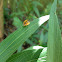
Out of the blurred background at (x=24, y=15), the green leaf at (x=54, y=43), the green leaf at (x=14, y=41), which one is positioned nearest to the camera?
the green leaf at (x=54, y=43)

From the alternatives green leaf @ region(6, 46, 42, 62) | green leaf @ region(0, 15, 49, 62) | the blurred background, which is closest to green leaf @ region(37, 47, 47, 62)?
green leaf @ region(6, 46, 42, 62)

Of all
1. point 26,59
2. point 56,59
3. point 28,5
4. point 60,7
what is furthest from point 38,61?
point 60,7

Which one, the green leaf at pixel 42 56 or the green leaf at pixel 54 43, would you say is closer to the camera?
A: the green leaf at pixel 54 43

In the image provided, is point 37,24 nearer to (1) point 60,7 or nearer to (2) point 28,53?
(2) point 28,53

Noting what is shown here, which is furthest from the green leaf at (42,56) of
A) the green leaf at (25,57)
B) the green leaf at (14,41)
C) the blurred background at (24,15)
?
the blurred background at (24,15)

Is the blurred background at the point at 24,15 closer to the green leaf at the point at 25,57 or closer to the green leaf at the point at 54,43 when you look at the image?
the green leaf at the point at 25,57

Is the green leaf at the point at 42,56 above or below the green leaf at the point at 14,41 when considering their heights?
below

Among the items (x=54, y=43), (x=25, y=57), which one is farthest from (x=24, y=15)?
(x=54, y=43)

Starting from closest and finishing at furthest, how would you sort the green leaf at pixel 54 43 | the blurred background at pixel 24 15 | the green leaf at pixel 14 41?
1. the green leaf at pixel 54 43
2. the green leaf at pixel 14 41
3. the blurred background at pixel 24 15

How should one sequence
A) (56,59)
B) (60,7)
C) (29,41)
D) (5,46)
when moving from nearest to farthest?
(56,59) → (5,46) → (29,41) → (60,7)

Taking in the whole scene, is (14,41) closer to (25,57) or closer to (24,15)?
(25,57)

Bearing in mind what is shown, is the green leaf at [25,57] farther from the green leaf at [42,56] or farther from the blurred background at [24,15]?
the blurred background at [24,15]
